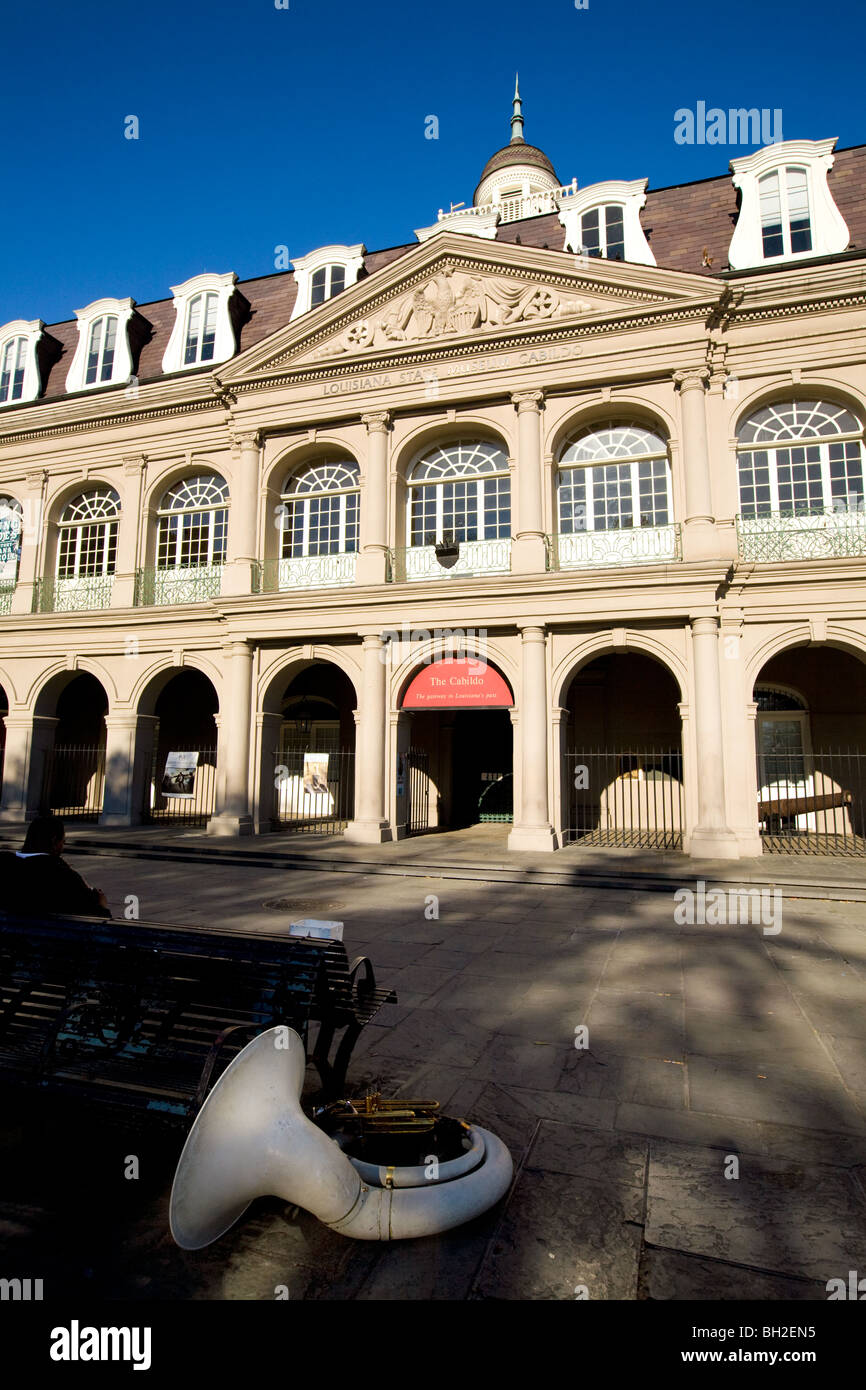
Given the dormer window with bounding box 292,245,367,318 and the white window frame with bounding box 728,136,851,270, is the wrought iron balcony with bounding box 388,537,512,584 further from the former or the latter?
the white window frame with bounding box 728,136,851,270

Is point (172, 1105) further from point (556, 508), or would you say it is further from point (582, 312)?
point (582, 312)

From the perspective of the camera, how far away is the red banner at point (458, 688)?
15.5 m

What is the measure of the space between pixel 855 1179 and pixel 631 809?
52.0 feet

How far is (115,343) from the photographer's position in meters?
21.6

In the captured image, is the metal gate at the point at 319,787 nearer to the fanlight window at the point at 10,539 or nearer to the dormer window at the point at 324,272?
the fanlight window at the point at 10,539

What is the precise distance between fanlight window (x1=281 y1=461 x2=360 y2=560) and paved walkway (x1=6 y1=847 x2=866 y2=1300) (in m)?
12.6

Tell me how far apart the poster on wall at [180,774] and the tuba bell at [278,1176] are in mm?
17567

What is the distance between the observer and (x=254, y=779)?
17.5 metres

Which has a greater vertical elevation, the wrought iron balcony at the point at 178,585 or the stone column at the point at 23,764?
the wrought iron balcony at the point at 178,585

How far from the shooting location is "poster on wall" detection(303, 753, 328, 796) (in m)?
21.5

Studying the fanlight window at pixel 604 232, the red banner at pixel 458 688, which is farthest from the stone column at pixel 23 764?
the fanlight window at pixel 604 232

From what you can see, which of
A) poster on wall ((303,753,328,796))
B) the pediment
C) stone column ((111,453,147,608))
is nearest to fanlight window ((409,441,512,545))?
the pediment

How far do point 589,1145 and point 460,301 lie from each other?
17485 mm
